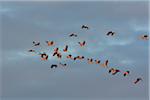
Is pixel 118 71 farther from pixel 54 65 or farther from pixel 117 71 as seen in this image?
pixel 54 65

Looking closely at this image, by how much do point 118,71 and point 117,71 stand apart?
0.27 meters

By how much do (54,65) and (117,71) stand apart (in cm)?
994

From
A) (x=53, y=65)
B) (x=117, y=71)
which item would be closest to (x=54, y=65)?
(x=53, y=65)

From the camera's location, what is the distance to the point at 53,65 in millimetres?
33812

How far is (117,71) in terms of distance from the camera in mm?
34969

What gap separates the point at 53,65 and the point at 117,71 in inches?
397

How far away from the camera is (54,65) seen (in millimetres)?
33906

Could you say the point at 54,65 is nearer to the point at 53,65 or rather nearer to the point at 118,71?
the point at 53,65

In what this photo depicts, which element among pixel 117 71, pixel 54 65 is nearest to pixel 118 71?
pixel 117 71

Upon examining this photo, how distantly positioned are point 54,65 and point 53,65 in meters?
0.17

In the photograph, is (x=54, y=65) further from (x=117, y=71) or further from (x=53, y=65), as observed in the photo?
(x=117, y=71)

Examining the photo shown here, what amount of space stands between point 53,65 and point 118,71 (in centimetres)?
1017

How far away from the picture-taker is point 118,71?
1367 inches

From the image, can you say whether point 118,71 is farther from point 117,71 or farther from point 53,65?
point 53,65
